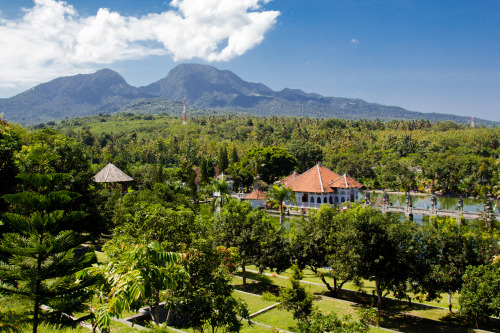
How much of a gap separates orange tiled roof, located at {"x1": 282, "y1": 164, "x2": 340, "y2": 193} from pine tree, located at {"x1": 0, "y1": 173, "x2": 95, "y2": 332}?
3340 cm

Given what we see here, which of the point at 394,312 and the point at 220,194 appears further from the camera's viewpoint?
the point at 220,194

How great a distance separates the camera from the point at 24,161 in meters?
14.2

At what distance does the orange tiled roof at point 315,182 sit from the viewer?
128 ft

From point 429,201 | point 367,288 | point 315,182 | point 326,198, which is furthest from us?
point 429,201

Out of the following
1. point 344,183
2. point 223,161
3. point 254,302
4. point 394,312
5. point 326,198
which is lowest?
point 394,312

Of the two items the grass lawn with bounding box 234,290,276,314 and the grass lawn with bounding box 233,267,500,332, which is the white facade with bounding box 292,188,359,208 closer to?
the grass lawn with bounding box 233,267,500,332

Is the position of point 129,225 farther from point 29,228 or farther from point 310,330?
point 310,330

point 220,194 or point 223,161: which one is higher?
point 223,161

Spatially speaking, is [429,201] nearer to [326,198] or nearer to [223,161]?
[326,198]

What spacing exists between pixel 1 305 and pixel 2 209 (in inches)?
372

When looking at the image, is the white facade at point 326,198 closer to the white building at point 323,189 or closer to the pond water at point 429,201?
the white building at point 323,189

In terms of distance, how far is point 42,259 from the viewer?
18.5ft

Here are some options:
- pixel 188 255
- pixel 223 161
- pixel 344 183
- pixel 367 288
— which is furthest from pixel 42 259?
pixel 223 161

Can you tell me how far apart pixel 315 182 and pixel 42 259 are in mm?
35479
